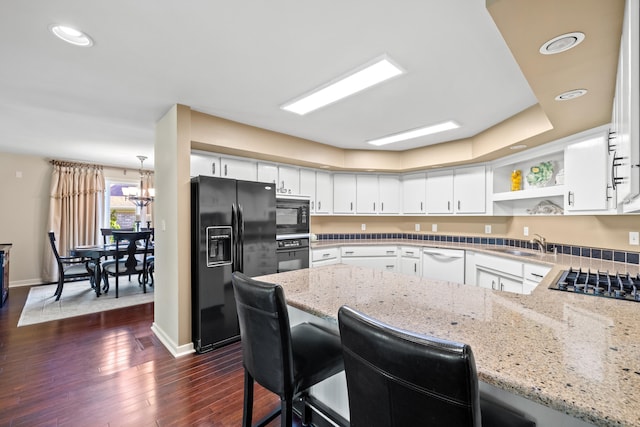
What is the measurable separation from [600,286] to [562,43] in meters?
1.41

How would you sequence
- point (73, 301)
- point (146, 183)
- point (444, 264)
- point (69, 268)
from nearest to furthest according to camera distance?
point (444, 264) < point (73, 301) < point (69, 268) < point (146, 183)

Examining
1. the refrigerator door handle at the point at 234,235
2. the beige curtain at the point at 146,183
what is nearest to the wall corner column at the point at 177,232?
the refrigerator door handle at the point at 234,235

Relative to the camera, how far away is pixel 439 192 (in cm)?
470

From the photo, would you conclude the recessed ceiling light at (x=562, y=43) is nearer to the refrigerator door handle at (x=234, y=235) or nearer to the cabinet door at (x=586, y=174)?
the cabinet door at (x=586, y=174)

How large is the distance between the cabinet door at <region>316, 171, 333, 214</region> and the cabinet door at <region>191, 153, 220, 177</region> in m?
1.76

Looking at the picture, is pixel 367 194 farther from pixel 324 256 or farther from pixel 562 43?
pixel 562 43

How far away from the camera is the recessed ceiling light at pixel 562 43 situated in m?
1.32

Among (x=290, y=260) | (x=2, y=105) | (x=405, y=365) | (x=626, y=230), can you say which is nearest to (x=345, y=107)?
(x=290, y=260)

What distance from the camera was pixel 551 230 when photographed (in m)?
3.42

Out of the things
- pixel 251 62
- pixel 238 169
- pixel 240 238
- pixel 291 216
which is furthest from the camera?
pixel 291 216

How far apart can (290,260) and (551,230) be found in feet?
10.6

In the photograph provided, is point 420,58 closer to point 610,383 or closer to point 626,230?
point 610,383

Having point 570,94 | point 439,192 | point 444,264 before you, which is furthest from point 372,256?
point 570,94

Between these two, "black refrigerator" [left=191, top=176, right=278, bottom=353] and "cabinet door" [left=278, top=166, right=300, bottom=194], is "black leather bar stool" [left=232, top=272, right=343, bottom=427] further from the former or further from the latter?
"cabinet door" [left=278, top=166, right=300, bottom=194]
